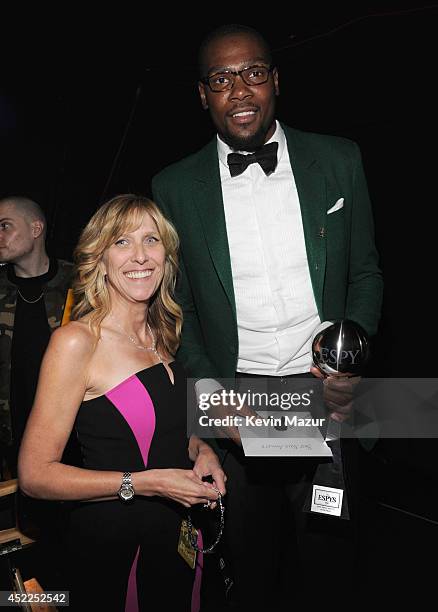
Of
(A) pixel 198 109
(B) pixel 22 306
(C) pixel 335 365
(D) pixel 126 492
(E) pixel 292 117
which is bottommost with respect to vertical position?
(D) pixel 126 492

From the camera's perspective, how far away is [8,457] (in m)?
3.84

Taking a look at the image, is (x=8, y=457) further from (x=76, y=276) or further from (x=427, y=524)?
(x=427, y=524)

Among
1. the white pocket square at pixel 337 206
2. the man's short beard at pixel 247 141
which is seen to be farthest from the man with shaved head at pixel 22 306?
the white pocket square at pixel 337 206

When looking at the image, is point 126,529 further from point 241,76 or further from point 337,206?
point 241,76

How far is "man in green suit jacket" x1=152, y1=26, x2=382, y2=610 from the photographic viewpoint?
1995 mm

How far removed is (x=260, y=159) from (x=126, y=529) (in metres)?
1.24

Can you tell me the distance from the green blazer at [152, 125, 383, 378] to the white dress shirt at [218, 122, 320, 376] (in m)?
0.04

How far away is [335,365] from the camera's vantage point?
1694 millimetres

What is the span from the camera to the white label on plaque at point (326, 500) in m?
1.81

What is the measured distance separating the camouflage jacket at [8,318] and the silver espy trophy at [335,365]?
222cm

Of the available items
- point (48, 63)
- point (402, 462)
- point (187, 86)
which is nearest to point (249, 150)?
point (187, 86)

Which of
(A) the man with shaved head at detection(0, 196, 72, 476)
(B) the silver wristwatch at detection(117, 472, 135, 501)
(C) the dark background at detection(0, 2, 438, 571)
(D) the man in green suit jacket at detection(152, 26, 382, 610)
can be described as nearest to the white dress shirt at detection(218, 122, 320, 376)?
(D) the man in green suit jacket at detection(152, 26, 382, 610)

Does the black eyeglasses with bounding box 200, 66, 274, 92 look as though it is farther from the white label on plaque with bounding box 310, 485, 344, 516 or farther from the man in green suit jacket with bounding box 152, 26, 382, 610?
the white label on plaque with bounding box 310, 485, 344, 516

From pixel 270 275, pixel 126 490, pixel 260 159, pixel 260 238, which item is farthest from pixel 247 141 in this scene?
pixel 126 490
